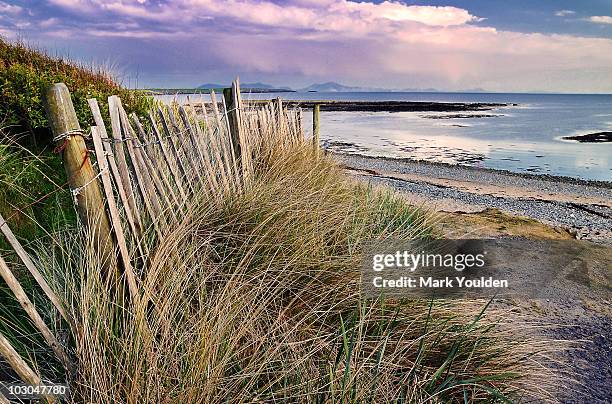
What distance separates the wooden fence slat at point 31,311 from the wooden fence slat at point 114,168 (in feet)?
2.56

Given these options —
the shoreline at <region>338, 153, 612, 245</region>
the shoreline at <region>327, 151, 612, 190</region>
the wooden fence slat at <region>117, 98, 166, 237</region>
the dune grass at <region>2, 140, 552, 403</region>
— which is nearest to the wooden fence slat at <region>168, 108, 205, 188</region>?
the dune grass at <region>2, 140, 552, 403</region>

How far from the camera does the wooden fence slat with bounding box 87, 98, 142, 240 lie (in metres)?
2.47

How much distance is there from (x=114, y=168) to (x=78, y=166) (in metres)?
0.29

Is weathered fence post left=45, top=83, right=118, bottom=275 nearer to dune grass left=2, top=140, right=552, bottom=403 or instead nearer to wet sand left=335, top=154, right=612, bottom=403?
dune grass left=2, top=140, right=552, bottom=403

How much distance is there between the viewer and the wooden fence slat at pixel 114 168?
8.11 feet

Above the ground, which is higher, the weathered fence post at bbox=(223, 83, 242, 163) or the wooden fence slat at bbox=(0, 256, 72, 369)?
the weathered fence post at bbox=(223, 83, 242, 163)

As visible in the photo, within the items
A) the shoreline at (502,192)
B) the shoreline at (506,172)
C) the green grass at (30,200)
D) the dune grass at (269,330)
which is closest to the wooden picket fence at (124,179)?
the dune grass at (269,330)

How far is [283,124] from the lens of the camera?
23.9 feet

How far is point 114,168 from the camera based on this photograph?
2697mm

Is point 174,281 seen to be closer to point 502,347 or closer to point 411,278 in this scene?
point 411,278

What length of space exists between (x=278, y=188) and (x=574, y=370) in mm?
2443

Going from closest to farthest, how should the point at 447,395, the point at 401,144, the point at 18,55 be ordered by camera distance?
the point at 447,395 → the point at 18,55 → the point at 401,144

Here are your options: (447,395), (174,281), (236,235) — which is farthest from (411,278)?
(174,281)

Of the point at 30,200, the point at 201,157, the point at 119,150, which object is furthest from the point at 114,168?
the point at 30,200
